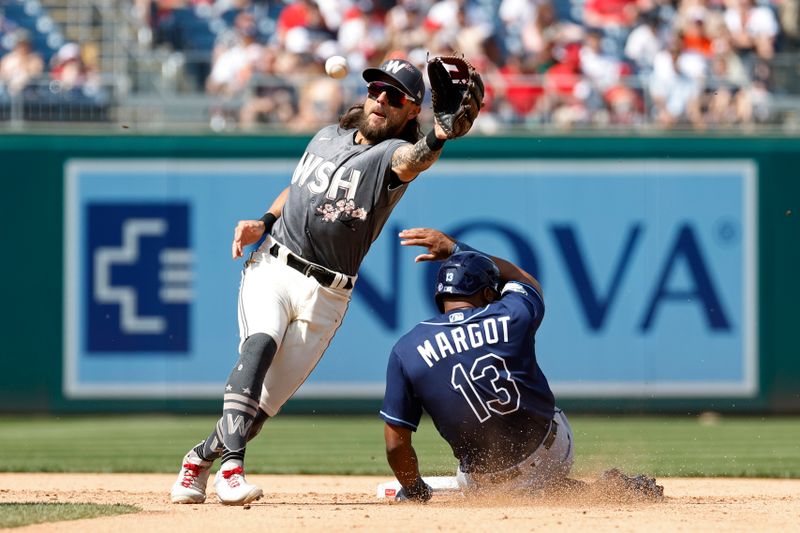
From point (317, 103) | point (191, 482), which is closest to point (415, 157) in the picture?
point (191, 482)

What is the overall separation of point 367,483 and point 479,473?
172 centimetres

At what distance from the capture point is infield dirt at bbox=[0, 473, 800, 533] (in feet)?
16.1

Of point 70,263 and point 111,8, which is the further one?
point 111,8

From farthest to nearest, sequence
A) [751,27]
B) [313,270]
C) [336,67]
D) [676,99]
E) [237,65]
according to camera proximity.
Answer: [751,27] < [237,65] < [676,99] < [336,67] < [313,270]

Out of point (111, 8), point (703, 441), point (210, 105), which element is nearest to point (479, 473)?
point (703, 441)

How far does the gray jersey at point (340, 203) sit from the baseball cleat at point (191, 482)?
1.00 meters

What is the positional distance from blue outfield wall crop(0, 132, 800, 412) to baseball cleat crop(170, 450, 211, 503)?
5574 millimetres

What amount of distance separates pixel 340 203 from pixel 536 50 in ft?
24.7

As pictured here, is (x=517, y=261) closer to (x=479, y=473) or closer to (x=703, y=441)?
(x=703, y=441)

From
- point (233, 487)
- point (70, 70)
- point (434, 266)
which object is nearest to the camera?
point (233, 487)

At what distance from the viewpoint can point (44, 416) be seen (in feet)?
37.8

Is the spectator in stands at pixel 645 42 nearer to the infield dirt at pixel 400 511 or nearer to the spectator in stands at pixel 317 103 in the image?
the spectator in stands at pixel 317 103

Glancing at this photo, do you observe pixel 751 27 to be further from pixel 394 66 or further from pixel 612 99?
pixel 394 66

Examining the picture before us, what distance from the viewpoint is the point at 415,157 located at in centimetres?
547
